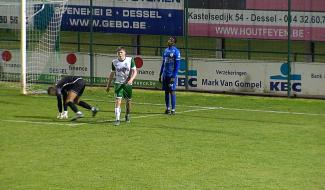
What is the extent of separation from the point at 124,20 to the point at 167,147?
1454 centimetres

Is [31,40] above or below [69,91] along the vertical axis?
above

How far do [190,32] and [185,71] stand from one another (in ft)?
4.81

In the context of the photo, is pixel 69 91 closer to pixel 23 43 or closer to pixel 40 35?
pixel 23 43

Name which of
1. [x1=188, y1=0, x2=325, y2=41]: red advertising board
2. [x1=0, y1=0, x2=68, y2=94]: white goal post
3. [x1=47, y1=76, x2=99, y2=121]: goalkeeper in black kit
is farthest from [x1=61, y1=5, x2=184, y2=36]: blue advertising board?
[x1=47, y1=76, x2=99, y2=121]: goalkeeper in black kit

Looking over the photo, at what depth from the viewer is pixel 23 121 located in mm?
24828

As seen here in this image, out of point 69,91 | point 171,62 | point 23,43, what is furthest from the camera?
point 23,43

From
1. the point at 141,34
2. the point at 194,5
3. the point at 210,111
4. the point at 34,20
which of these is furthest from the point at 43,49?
the point at 210,111

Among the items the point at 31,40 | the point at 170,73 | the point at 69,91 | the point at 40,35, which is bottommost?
the point at 69,91

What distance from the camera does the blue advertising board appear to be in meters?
33.4

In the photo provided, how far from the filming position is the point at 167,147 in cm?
2039

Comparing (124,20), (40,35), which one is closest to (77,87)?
(40,35)

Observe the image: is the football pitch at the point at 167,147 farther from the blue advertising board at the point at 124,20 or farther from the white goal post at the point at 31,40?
the blue advertising board at the point at 124,20

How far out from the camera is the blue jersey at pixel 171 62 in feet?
87.7

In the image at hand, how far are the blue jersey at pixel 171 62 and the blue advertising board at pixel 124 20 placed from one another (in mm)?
6633
